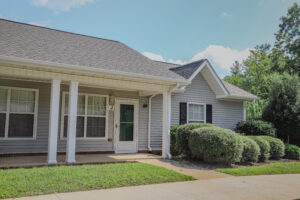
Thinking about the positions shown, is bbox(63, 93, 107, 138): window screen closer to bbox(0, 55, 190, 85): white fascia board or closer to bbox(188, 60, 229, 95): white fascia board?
bbox(0, 55, 190, 85): white fascia board

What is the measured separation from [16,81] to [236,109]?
Answer: 10.8 m

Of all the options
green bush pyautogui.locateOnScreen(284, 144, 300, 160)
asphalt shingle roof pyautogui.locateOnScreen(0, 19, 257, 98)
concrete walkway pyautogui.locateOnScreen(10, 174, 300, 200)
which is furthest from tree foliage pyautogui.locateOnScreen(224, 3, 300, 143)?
concrete walkway pyautogui.locateOnScreen(10, 174, 300, 200)

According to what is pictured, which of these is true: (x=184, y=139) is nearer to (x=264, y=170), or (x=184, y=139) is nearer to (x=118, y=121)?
(x=118, y=121)

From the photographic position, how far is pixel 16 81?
9438 mm

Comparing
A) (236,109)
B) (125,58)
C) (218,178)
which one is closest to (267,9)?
(236,109)

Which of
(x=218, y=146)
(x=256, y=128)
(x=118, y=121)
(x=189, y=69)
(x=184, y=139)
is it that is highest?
(x=189, y=69)

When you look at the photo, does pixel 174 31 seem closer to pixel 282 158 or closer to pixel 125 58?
pixel 125 58

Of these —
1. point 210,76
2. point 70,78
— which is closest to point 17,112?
point 70,78

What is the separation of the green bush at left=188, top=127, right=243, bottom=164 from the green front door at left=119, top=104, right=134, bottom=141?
3.30m

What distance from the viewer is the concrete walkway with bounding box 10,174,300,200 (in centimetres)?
507

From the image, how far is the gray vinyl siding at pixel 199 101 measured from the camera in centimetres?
1223

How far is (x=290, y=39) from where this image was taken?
28.8 meters

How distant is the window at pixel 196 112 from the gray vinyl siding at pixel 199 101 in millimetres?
261

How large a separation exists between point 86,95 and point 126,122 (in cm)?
212
